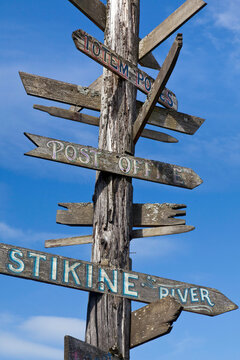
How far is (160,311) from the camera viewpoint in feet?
15.4

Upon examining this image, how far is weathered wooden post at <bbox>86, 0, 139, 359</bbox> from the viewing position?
488 centimetres

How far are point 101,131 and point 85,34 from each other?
39.4 inches

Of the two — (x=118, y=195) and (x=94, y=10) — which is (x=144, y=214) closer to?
(x=118, y=195)

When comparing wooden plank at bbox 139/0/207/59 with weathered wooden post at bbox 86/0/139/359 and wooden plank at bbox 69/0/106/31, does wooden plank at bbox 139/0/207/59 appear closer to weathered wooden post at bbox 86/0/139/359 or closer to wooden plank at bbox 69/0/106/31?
weathered wooden post at bbox 86/0/139/359

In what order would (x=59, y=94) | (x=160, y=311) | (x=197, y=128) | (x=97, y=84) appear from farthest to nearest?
1. (x=97, y=84)
2. (x=197, y=128)
3. (x=59, y=94)
4. (x=160, y=311)

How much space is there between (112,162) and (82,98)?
1023 millimetres

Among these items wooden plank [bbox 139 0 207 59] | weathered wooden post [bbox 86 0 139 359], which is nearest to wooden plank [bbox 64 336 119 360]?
weathered wooden post [bbox 86 0 139 359]

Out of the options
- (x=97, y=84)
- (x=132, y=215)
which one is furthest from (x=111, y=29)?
(x=132, y=215)

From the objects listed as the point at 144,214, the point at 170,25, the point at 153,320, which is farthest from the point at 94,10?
the point at 153,320

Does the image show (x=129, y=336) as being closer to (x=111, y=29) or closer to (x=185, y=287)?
(x=185, y=287)

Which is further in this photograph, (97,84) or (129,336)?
(97,84)

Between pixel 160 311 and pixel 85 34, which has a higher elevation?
pixel 85 34

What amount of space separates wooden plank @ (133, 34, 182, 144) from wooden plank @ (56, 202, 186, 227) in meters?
0.74

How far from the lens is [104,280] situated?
195 inches
